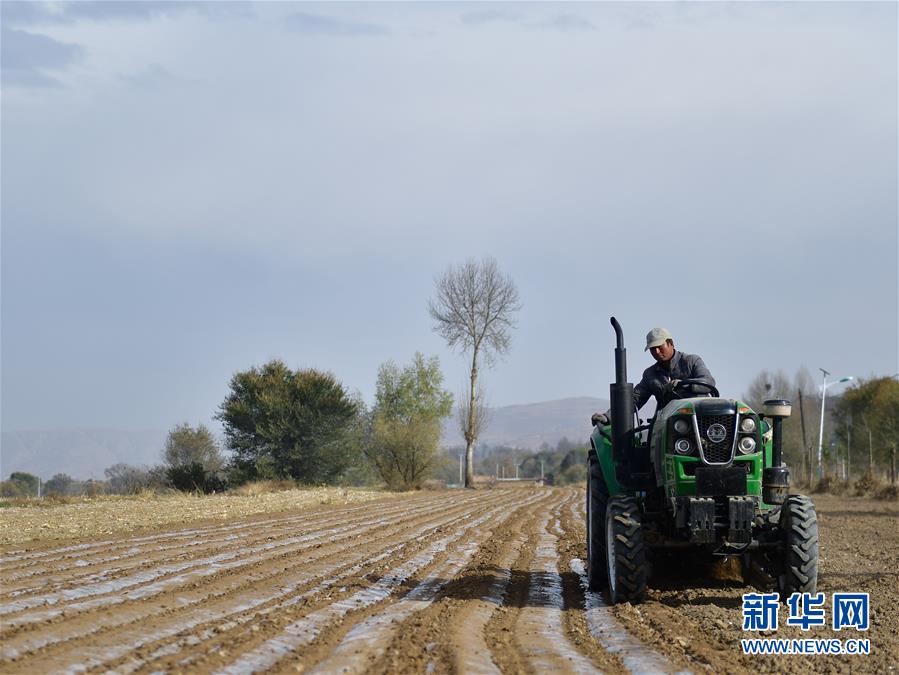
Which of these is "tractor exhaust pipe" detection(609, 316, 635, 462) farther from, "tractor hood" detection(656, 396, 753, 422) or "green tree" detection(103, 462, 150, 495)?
"green tree" detection(103, 462, 150, 495)

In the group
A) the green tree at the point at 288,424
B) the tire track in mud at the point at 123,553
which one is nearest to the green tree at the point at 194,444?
the green tree at the point at 288,424

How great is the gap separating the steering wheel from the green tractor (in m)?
0.01

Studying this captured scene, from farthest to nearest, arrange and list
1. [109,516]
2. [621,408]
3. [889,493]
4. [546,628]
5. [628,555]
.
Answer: [889,493] → [109,516] → [621,408] → [628,555] → [546,628]

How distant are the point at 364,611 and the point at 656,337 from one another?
359 cm

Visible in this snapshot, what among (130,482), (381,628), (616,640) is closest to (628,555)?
(616,640)

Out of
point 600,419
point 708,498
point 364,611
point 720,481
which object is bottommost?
point 364,611

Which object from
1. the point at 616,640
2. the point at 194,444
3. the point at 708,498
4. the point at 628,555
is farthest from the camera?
the point at 194,444

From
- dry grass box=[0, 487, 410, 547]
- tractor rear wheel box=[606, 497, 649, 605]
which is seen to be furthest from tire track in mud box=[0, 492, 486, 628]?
tractor rear wheel box=[606, 497, 649, 605]

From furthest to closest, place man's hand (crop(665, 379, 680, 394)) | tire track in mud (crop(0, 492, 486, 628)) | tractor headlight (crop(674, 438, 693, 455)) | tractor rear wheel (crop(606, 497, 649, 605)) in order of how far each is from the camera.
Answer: man's hand (crop(665, 379, 680, 394)) < tractor rear wheel (crop(606, 497, 649, 605)) < tractor headlight (crop(674, 438, 693, 455)) < tire track in mud (crop(0, 492, 486, 628))

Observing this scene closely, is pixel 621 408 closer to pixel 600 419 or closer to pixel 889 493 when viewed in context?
pixel 600 419

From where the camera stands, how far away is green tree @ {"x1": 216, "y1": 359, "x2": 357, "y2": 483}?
44.8 metres

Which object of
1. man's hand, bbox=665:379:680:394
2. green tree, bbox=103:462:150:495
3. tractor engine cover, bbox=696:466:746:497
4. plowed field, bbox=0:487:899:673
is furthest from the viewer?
green tree, bbox=103:462:150:495

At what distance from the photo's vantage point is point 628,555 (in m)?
8.26

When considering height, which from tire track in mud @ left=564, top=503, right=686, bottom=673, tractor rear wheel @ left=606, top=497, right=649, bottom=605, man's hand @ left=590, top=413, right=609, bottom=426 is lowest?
tire track in mud @ left=564, top=503, right=686, bottom=673
